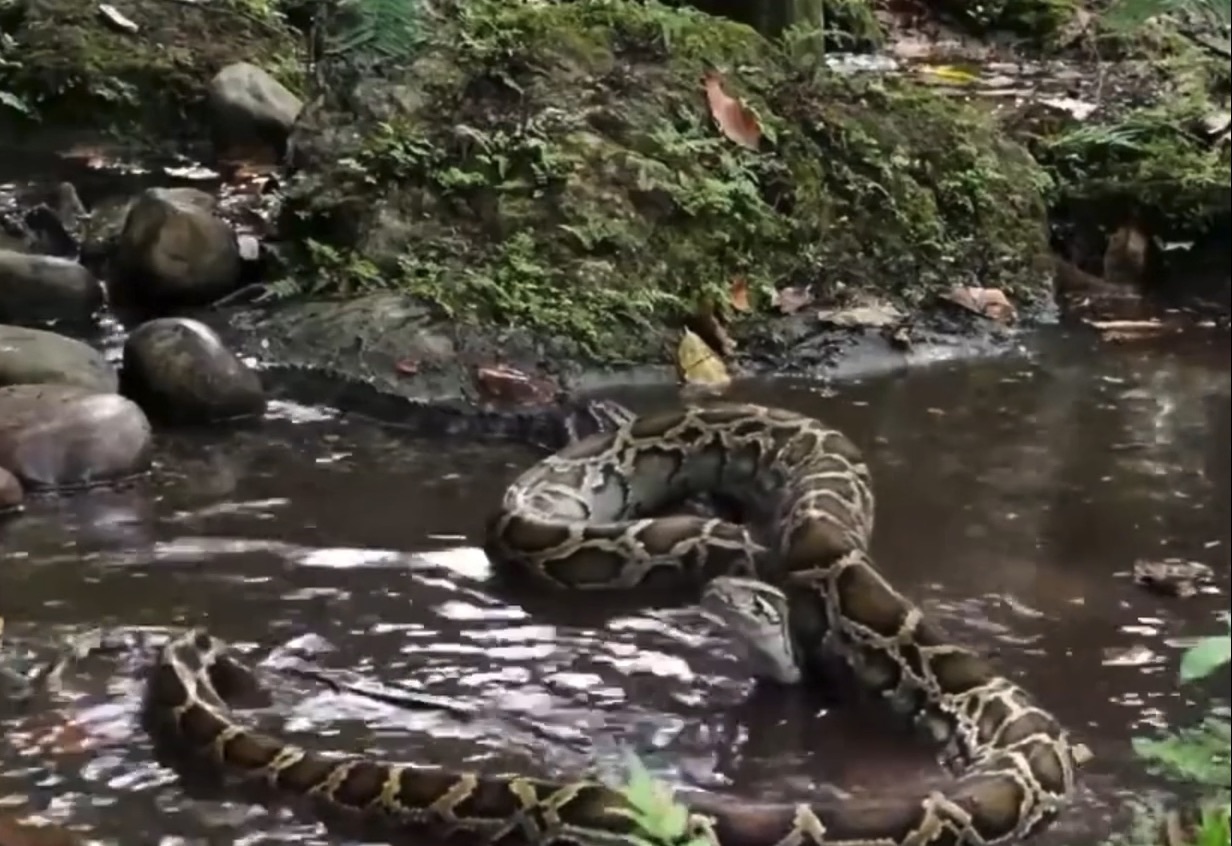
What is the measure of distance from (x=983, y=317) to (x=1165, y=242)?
2.13 meters

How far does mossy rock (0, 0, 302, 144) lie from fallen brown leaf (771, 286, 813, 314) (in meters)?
5.25

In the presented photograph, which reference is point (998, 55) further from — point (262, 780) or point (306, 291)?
point (262, 780)

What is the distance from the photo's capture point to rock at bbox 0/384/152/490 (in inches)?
266

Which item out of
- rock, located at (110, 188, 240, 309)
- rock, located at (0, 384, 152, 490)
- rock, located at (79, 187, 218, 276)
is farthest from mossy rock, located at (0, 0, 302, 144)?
rock, located at (0, 384, 152, 490)

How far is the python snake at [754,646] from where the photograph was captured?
4.31m

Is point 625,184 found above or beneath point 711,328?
above

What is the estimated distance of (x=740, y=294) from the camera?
29.1ft

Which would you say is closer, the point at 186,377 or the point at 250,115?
the point at 186,377

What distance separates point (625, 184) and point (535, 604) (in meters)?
3.51

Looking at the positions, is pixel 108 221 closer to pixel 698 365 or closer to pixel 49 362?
pixel 49 362

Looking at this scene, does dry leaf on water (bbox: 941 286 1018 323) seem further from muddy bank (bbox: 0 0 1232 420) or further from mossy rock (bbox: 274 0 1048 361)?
mossy rock (bbox: 274 0 1048 361)

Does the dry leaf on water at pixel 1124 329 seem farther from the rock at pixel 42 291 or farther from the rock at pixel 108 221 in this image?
the rock at pixel 42 291

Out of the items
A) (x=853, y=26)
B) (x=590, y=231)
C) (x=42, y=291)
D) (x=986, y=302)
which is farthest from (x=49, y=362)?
(x=853, y=26)

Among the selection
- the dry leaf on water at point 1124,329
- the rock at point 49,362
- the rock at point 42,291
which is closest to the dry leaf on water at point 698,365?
the dry leaf on water at point 1124,329
